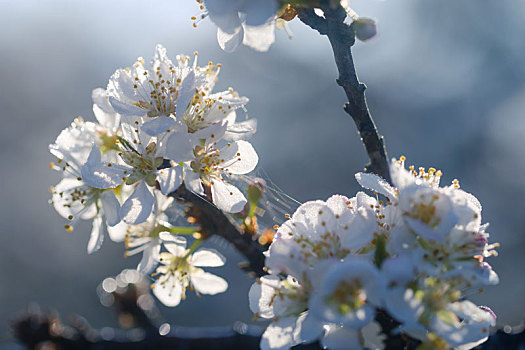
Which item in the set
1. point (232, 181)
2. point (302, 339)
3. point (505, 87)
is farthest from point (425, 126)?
point (302, 339)

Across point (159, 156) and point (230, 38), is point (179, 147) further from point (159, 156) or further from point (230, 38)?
point (230, 38)

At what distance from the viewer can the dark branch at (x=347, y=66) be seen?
3.11ft

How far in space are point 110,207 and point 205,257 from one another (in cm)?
28

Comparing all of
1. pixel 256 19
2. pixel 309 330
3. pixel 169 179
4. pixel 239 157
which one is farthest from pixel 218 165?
pixel 309 330

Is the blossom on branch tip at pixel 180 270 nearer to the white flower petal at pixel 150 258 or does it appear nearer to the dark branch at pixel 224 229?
the white flower petal at pixel 150 258

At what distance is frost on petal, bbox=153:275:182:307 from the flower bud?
75 centimetres

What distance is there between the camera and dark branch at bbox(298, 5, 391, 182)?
0.95m

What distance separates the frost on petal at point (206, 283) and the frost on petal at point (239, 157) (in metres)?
0.32

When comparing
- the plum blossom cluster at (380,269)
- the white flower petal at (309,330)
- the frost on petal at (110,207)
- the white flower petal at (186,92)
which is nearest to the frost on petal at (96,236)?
the frost on petal at (110,207)

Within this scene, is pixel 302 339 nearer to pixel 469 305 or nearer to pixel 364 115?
pixel 469 305

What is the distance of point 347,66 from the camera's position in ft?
3.12

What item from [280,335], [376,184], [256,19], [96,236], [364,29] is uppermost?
[364,29]

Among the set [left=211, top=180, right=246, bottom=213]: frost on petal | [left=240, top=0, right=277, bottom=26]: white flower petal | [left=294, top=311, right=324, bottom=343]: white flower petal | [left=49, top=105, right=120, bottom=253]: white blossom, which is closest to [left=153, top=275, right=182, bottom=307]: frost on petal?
[left=49, top=105, right=120, bottom=253]: white blossom

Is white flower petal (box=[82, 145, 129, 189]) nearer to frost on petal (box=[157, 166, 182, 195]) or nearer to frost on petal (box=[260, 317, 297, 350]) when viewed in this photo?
frost on petal (box=[157, 166, 182, 195])
